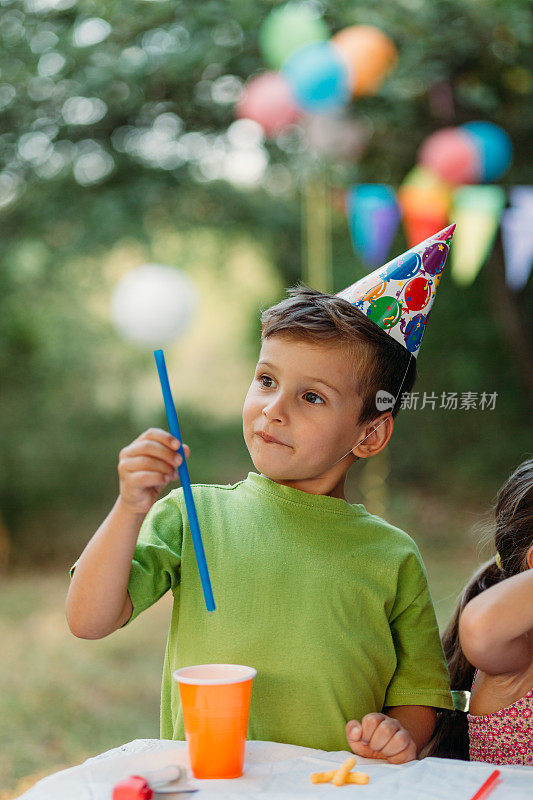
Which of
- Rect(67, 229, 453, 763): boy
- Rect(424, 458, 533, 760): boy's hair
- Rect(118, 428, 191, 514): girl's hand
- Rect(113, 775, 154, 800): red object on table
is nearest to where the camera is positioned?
Rect(113, 775, 154, 800): red object on table

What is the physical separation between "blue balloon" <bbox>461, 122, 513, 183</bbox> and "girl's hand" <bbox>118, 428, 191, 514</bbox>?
2473 millimetres

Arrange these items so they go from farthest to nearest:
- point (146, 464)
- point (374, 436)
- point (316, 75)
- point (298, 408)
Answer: point (316, 75), point (374, 436), point (298, 408), point (146, 464)

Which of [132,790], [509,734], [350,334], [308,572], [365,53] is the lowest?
[509,734]

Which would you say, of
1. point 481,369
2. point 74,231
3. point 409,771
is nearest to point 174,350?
point 74,231

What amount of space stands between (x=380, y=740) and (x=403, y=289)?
1.87 ft

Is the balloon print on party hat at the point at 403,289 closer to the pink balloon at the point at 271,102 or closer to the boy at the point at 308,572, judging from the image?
the boy at the point at 308,572

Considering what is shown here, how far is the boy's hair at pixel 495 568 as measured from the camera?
1.32m

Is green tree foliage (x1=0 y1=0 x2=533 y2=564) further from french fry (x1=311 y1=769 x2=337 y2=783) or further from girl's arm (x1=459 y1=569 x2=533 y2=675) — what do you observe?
french fry (x1=311 y1=769 x2=337 y2=783)

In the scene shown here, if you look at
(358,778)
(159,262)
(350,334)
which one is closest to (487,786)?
(358,778)

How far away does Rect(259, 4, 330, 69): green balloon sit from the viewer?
2.87m

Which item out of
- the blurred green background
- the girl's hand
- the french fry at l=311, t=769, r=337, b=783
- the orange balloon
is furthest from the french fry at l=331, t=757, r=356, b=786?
the orange balloon

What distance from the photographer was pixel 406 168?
3869mm

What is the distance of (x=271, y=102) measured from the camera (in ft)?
10.2

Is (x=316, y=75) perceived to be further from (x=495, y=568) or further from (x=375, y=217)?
(x=495, y=568)
